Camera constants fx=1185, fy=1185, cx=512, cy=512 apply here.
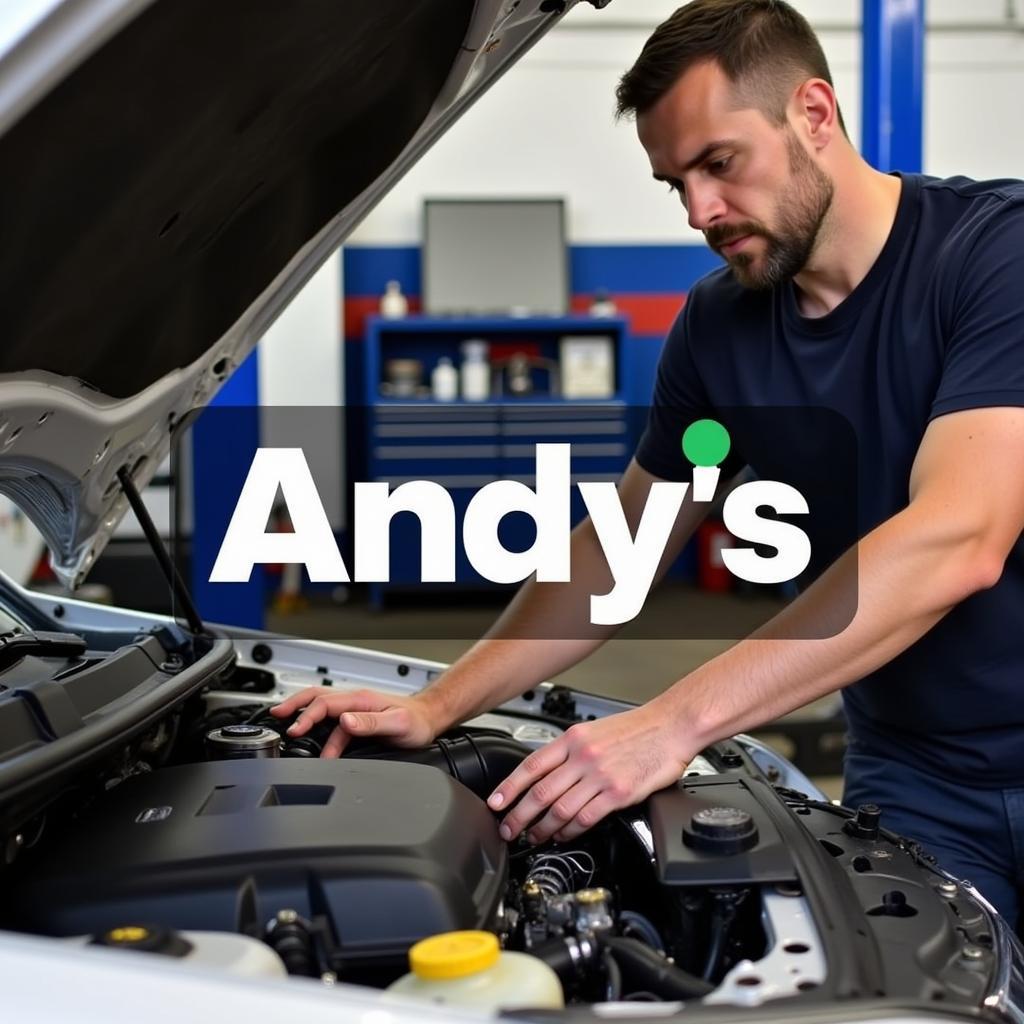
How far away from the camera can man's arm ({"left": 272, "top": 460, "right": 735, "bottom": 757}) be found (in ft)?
4.72

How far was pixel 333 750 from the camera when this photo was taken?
138cm

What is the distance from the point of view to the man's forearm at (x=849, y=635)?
48.1 inches

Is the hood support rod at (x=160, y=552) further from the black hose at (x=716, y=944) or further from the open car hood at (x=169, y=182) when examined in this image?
the black hose at (x=716, y=944)

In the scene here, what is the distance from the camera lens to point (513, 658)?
5.41 feet

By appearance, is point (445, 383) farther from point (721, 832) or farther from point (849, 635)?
point (721, 832)

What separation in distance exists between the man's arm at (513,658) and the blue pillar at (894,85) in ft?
6.33

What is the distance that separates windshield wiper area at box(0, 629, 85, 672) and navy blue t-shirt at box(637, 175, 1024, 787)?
3.13 ft

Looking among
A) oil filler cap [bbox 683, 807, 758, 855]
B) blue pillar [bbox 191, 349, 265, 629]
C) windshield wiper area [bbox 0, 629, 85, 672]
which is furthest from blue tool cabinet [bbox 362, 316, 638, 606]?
oil filler cap [bbox 683, 807, 758, 855]

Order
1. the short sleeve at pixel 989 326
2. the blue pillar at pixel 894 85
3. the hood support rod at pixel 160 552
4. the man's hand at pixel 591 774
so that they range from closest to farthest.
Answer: the man's hand at pixel 591 774
the short sleeve at pixel 989 326
the hood support rod at pixel 160 552
the blue pillar at pixel 894 85

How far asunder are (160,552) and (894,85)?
2704mm

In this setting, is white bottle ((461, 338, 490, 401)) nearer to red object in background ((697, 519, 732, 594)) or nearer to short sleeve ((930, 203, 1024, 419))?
red object in background ((697, 519, 732, 594))

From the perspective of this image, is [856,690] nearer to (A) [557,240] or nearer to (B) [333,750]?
(B) [333,750]

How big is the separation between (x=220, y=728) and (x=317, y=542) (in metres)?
4.00

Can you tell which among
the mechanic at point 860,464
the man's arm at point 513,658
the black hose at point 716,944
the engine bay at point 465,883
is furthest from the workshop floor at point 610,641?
the black hose at point 716,944
